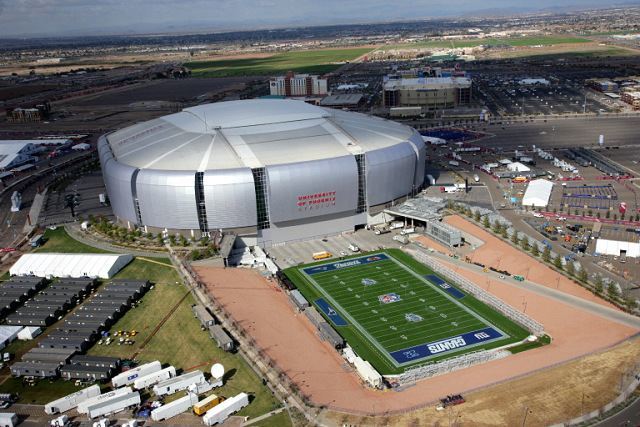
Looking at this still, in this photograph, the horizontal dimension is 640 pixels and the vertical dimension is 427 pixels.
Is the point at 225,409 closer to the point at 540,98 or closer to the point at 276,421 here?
the point at 276,421

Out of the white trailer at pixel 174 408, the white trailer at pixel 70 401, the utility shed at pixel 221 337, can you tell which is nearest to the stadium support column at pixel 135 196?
the utility shed at pixel 221 337

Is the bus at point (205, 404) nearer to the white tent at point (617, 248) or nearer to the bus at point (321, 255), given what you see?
the bus at point (321, 255)

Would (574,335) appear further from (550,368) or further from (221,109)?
(221,109)

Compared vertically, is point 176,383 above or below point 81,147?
below

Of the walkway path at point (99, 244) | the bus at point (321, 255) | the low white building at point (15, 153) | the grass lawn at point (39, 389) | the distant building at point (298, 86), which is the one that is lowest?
the grass lawn at point (39, 389)

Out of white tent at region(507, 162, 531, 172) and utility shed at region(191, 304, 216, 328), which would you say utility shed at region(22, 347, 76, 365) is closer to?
utility shed at region(191, 304, 216, 328)

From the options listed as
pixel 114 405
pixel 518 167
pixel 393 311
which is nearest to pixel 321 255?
pixel 393 311

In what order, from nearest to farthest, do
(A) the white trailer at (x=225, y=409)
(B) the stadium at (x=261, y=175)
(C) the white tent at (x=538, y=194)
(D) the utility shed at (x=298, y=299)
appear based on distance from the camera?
(A) the white trailer at (x=225, y=409)
(D) the utility shed at (x=298, y=299)
(B) the stadium at (x=261, y=175)
(C) the white tent at (x=538, y=194)
